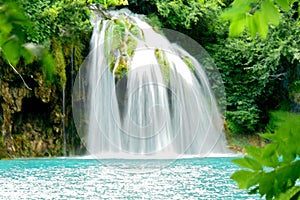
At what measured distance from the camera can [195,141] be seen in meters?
11.0

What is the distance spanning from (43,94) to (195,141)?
10.1 feet

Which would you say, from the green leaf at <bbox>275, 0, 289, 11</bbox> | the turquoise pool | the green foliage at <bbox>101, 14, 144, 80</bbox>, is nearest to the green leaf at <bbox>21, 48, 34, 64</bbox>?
the green leaf at <bbox>275, 0, 289, 11</bbox>

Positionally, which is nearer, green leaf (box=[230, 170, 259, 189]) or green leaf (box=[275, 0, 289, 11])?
green leaf (box=[230, 170, 259, 189])

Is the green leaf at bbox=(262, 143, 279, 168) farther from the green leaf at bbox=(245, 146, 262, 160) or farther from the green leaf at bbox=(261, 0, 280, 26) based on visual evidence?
the green leaf at bbox=(261, 0, 280, 26)

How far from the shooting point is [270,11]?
644 mm

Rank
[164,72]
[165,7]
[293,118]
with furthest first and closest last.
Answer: [165,7]
[164,72]
[293,118]

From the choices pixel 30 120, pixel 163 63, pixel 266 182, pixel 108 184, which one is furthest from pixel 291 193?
pixel 163 63

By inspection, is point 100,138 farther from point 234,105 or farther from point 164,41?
point 234,105

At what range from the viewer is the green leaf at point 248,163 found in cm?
55

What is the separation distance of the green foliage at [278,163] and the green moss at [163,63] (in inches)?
381

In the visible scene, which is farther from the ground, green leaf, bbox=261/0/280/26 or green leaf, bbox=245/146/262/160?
green leaf, bbox=261/0/280/26

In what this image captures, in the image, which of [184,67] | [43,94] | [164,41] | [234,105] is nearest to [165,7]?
[164,41]

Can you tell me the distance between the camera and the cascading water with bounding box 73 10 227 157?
1022 cm

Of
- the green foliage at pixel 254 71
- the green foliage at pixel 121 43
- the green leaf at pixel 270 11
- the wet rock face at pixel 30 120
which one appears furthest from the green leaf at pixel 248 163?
the green foliage at pixel 254 71
